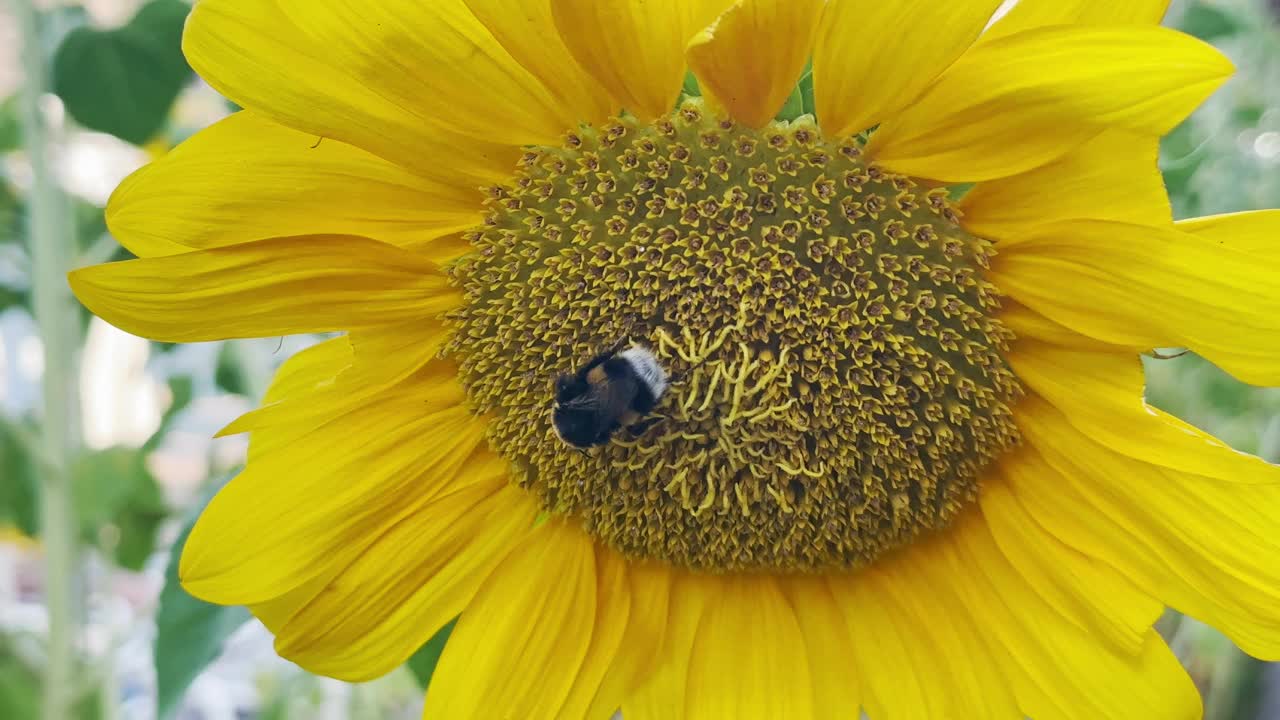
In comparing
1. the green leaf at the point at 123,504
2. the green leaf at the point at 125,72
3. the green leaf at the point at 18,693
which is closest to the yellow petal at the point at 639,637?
the green leaf at the point at 125,72

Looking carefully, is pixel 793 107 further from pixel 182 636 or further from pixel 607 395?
pixel 182 636

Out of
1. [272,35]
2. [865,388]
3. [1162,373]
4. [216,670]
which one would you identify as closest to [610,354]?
[865,388]

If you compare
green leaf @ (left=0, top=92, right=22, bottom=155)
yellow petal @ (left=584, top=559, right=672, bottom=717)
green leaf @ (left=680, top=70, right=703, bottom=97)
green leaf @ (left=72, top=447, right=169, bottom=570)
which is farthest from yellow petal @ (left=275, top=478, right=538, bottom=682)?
green leaf @ (left=0, top=92, right=22, bottom=155)

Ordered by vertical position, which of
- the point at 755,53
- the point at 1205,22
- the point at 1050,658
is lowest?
the point at 1050,658

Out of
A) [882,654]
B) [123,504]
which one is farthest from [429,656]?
[123,504]

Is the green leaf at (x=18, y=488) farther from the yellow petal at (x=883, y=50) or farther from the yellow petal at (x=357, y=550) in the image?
the yellow petal at (x=883, y=50)

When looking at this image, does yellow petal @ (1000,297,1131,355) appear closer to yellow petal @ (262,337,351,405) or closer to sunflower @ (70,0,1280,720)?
sunflower @ (70,0,1280,720)

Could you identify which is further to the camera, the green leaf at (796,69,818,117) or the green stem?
the green stem

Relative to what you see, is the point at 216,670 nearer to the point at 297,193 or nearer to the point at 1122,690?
the point at 297,193
